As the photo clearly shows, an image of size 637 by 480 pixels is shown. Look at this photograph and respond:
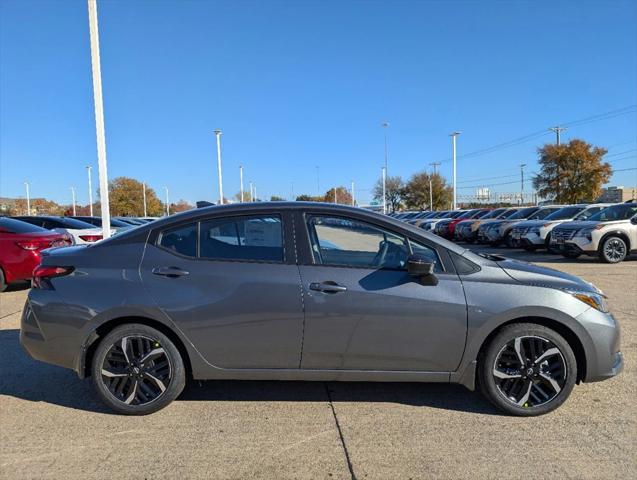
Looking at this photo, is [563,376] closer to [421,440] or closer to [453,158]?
[421,440]

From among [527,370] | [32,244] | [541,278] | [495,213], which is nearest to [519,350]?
[527,370]

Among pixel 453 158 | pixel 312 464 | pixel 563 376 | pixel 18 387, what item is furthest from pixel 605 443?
pixel 453 158

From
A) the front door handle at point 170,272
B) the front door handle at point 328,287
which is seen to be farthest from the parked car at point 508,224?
the front door handle at point 170,272

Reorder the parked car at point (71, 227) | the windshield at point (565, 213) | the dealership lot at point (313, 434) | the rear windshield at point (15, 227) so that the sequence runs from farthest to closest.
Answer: the windshield at point (565, 213), the parked car at point (71, 227), the rear windshield at point (15, 227), the dealership lot at point (313, 434)

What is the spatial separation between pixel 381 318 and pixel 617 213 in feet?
40.5

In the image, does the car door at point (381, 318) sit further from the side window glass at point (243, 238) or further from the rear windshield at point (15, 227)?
the rear windshield at point (15, 227)

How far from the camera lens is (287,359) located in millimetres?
3479

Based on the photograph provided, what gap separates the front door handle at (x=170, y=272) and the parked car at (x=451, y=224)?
68.9 feet

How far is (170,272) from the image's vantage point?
352cm

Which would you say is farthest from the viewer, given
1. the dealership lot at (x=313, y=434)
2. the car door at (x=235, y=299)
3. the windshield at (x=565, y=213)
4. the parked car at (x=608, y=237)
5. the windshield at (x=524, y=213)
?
the windshield at (x=524, y=213)

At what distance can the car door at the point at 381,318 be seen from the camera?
3.40 m

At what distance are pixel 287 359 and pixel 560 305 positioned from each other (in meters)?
2.08

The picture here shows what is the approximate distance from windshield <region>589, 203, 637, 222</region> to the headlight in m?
10.8

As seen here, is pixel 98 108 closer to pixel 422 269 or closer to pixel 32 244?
pixel 32 244
